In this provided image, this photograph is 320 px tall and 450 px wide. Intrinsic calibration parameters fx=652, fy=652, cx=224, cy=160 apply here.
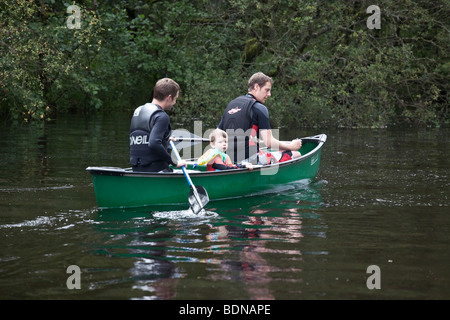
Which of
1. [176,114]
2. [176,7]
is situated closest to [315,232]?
[176,114]

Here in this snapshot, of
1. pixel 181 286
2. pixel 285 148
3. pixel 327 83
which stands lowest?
pixel 181 286

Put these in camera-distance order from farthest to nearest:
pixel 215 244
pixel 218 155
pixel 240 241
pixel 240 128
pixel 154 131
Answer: pixel 240 128 → pixel 218 155 → pixel 154 131 → pixel 240 241 → pixel 215 244

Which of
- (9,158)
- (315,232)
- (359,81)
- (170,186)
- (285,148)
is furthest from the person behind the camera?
(359,81)

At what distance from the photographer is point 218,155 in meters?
7.30

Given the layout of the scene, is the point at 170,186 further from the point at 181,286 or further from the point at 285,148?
the point at 181,286

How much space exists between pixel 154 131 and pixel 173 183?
26.4 inches

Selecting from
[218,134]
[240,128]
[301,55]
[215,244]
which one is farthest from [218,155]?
[301,55]

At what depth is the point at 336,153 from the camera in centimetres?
1192

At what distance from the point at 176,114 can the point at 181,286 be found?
14368 mm

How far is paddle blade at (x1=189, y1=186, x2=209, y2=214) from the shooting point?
644 cm

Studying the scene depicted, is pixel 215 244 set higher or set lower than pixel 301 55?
lower

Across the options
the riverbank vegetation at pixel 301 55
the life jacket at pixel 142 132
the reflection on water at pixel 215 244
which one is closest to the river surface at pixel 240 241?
the reflection on water at pixel 215 244

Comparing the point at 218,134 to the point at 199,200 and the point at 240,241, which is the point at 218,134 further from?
the point at 240,241

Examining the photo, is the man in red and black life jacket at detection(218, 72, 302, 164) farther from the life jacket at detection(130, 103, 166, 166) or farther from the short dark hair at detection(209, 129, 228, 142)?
the life jacket at detection(130, 103, 166, 166)
